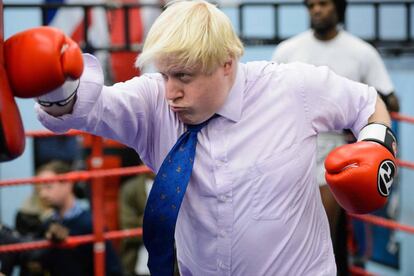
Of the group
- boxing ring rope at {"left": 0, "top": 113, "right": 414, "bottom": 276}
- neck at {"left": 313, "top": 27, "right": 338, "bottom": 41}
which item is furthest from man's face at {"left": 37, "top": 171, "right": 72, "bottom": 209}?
neck at {"left": 313, "top": 27, "right": 338, "bottom": 41}

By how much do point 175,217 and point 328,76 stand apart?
0.54 metres

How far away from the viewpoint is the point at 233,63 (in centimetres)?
225

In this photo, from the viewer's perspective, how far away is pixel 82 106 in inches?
82.1

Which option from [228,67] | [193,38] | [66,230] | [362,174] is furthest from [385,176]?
[66,230]

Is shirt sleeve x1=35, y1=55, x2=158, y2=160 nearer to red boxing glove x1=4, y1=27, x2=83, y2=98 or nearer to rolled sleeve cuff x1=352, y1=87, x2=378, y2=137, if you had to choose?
red boxing glove x1=4, y1=27, x2=83, y2=98

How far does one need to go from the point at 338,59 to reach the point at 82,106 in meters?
2.33

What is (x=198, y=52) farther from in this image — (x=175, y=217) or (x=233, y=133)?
(x=175, y=217)

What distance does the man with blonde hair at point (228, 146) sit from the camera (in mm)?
2164

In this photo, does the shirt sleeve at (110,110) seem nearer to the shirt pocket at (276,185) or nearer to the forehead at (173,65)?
the forehead at (173,65)

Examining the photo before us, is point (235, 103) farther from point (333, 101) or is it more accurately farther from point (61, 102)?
point (61, 102)

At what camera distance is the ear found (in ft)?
7.27

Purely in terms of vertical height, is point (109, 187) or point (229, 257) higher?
point (229, 257)

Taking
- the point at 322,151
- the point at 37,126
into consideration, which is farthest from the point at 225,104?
the point at 37,126

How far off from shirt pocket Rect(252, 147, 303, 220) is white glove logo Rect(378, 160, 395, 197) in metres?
0.20
